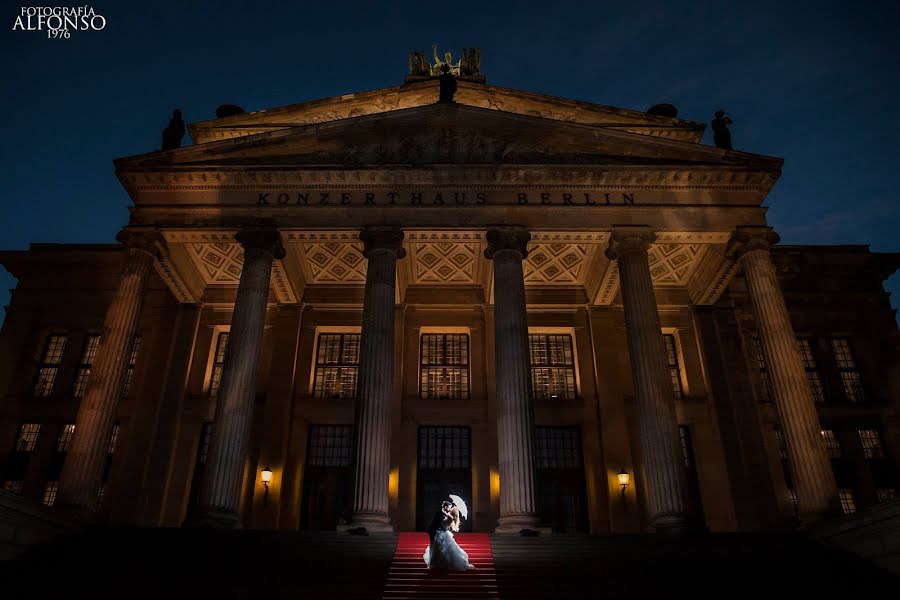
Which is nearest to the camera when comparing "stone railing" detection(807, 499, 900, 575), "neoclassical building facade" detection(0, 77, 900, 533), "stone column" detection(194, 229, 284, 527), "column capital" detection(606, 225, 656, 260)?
"stone railing" detection(807, 499, 900, 575)

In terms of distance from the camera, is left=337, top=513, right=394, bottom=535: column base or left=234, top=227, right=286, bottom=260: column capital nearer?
left=337, top=513, right=394, bottom=535: column base

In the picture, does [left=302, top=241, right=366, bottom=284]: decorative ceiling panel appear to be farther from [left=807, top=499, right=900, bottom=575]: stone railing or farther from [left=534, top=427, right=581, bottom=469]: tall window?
[left=807, top=499, right=900, bottom=575]: stone railing

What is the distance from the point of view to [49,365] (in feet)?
84.5

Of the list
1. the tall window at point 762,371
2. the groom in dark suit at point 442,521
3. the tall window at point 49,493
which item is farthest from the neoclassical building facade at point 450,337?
the groom in dark suit at point 442,521

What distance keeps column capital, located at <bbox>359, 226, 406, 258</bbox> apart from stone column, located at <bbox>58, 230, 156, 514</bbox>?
7.10m

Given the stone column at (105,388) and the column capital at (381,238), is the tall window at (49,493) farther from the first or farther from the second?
the column capital at (381,238)

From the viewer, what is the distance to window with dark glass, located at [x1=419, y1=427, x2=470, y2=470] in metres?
24.5

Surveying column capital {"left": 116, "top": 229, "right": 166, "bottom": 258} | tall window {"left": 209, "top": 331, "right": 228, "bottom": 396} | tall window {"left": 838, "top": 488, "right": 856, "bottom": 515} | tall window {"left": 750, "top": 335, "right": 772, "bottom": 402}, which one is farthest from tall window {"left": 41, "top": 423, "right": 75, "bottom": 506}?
tall window {"left": 838, "top": 488, "right": 856, "bottom": 515}

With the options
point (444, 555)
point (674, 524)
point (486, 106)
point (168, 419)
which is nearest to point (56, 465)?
point (168, 419)

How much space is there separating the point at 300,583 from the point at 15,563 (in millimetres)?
6053

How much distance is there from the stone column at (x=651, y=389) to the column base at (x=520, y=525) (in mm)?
3211

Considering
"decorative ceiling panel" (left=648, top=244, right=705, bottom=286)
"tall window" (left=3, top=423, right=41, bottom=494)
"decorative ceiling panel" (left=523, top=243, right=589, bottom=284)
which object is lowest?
"tall window" (left=3, top=423, right=41, bottom=494)

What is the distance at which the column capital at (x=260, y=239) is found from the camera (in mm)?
20875

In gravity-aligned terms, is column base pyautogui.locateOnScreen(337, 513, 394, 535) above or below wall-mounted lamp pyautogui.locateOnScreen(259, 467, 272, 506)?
below
